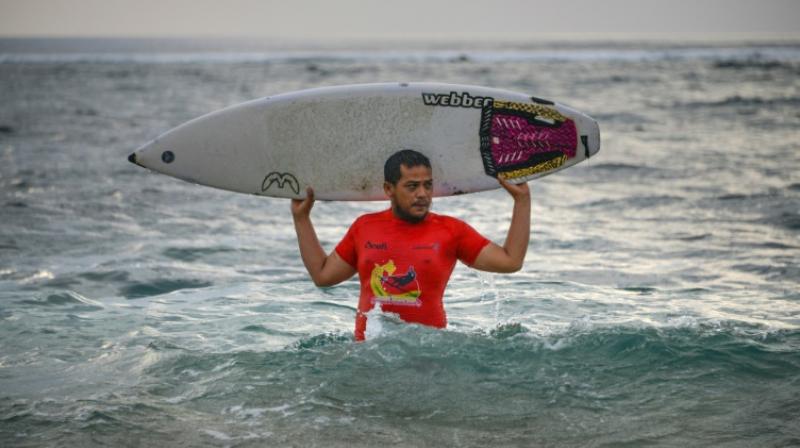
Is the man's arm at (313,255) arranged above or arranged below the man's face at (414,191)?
below

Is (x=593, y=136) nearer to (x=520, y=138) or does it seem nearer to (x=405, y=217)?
(x=520, y=138)

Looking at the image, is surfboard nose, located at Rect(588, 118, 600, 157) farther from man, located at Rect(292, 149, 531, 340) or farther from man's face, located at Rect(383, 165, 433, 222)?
man's face, located at Rect(383, 165, 433, 222)

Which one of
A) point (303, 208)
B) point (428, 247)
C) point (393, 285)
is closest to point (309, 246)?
point (303, 208)

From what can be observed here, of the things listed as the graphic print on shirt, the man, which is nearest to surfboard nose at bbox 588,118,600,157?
the man

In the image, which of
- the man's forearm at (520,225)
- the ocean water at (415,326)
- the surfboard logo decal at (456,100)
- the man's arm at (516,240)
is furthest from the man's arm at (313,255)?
the surfboard logo decal at (456,100)

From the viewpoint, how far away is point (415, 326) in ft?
17.9

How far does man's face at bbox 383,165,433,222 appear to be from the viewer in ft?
16.9

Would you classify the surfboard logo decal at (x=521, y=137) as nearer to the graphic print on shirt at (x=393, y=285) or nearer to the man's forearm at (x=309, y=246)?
the graphic print on shirt at (x=393, y=285)

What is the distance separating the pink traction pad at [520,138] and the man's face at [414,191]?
107 centimetres

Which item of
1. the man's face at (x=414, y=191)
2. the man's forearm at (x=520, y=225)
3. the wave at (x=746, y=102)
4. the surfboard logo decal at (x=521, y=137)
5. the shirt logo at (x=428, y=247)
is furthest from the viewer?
the wave at (x=746, y=102)

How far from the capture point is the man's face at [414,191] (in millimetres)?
5141

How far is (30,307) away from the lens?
7.56 m

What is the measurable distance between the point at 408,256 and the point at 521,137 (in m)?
1.35

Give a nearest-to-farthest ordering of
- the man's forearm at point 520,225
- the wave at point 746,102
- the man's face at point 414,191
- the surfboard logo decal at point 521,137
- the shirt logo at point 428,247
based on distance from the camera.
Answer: the man's forearm at point 520,225 → the man's face at point 414,191 → the shirt logo at point 428,247 → the surfboard logo decal at point 521,137 → the wave at point 746,102
